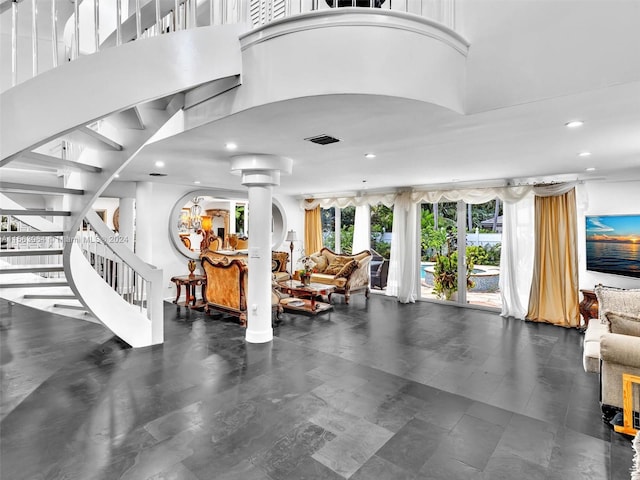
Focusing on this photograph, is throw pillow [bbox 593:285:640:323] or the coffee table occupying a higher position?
throw pillow [bbox 593:285:640:323]

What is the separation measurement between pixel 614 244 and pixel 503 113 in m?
3.82

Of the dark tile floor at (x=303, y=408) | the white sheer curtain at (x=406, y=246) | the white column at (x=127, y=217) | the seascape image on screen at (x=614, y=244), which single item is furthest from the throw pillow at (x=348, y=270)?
the white column at (x=127, y=217)

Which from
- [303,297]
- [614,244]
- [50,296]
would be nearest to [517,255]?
[614,244]

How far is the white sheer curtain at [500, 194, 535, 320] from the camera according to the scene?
18.8 ft

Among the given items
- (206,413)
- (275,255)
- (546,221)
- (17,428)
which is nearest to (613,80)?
(206,413)

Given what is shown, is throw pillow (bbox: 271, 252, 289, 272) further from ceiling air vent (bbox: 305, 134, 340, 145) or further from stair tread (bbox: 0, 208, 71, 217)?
stair tread (bbox: 0, 208, 71, 217)

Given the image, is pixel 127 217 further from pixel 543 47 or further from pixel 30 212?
pixel 543 47

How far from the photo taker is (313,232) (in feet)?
28.9

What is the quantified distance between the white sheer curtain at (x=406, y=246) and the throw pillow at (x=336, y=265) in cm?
123

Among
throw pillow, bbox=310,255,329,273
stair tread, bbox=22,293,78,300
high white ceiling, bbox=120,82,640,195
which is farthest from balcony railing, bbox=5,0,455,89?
throw pillow, bbox=310,255,329,273

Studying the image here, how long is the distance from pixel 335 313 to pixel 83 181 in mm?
4213

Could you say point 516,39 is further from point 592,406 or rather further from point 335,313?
point 335,313

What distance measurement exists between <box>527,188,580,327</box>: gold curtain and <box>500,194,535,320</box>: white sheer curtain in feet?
0.38

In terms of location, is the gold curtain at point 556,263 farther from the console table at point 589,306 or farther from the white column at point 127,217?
the white column at point 127,217
